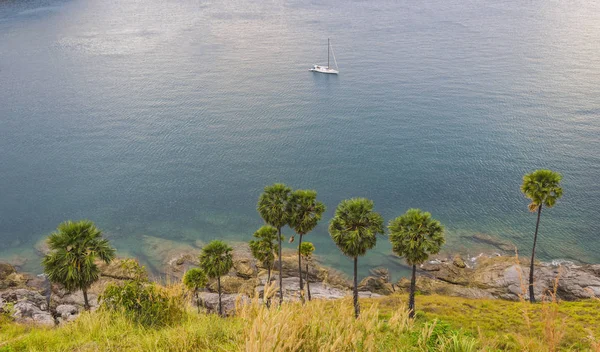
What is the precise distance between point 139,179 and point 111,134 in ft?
62.5

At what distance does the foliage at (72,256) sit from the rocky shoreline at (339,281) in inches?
727

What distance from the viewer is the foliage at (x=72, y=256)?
3003 centimetres

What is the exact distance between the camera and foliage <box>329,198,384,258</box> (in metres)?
35.7

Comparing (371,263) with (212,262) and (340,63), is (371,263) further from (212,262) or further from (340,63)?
(340,63)

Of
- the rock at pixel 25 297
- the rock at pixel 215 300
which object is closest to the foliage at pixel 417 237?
the rock at pixel 215 300

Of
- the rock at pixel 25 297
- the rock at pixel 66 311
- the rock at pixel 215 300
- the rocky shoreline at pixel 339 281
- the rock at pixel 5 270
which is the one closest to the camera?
the rock at pixel 66 311

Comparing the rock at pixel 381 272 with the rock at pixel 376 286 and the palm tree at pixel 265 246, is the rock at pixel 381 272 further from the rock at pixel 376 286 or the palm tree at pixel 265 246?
the palm tree at pixel 265 246

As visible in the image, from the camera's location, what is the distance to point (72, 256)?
30156 mm

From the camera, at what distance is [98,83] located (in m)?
111

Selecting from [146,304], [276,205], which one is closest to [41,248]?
[276,205]

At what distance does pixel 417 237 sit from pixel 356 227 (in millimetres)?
5337

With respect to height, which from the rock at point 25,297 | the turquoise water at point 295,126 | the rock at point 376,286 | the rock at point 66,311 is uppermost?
the turquoise water at point 295,126

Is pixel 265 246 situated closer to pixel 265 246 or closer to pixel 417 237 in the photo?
pixel 265 246

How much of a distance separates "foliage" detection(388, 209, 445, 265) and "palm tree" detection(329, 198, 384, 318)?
1.99 meters
